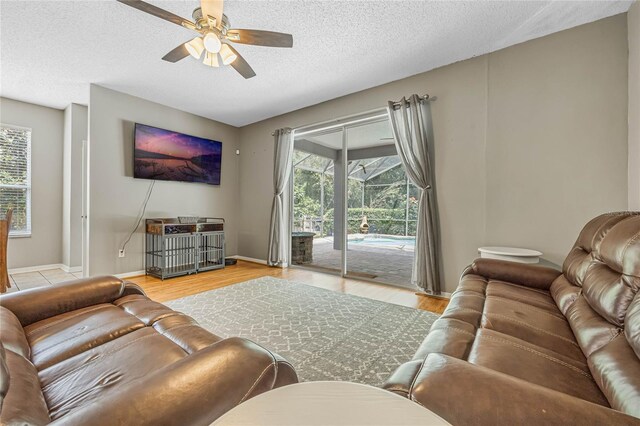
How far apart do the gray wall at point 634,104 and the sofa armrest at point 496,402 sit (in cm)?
247

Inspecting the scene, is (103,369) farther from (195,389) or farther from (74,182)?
(74,182)

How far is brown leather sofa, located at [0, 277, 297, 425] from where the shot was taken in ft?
1.85

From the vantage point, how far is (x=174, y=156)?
4.46 metres

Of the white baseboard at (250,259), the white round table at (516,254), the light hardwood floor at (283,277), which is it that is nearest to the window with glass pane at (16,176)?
the light hardwood floor at (283,277)

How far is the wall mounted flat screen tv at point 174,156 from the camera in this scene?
408 cm

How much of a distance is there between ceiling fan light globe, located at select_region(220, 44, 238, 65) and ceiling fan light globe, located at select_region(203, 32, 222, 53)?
0.52ft

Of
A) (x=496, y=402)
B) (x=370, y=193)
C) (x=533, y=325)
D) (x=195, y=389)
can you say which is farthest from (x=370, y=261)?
(x=195, y=389)

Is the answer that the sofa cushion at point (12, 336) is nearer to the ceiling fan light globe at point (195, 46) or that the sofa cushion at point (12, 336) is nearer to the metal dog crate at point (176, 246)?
the ceiling fan light globe at point (195, 46)

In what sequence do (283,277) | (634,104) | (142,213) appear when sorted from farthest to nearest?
(142,213) < (283,277) < (634,104)

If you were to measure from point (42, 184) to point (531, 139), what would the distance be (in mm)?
6935

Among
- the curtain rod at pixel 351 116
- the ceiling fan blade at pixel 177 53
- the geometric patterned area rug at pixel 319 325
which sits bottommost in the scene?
the geometric patterned area rug at pixel 319 325

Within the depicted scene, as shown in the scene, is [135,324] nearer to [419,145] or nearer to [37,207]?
[419,145]

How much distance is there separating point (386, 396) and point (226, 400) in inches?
14.5

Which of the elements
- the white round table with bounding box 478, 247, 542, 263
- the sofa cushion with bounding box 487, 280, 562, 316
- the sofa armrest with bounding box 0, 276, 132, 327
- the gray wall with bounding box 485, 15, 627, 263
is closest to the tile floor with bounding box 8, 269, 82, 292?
the sofa armrest with bounding box 0, 276, 132, 327
